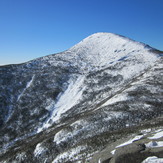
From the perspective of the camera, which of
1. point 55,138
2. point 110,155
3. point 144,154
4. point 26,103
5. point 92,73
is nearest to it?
point 144,154

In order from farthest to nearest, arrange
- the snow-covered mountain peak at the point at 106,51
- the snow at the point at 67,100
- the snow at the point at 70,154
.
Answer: the snow-covered mountain peak at the point at 106,51 < the snow at the point at 67,100 < the snow at the point at 70,154

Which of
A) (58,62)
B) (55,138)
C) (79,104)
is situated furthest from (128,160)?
(58,62)

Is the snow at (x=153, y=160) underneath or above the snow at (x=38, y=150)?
above

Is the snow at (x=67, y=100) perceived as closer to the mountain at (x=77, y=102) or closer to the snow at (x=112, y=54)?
the mountain at (x=77, y=102)

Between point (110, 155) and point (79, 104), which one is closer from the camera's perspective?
Result: point (110, 155)

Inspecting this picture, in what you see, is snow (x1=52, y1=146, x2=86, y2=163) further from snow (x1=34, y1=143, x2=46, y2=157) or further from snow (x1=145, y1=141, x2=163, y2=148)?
snow (x1=145, y1=141, x2=163, y2=148)

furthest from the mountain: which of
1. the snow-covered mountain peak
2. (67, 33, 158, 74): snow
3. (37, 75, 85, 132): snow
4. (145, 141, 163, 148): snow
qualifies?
(145, 141, 163, 148): snow

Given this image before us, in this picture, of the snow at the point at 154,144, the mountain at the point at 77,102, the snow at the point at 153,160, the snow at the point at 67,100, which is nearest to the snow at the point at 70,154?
the mountain at the point at 77,102

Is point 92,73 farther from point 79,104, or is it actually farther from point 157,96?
point 157,96

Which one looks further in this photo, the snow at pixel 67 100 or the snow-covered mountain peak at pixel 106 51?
the snow-covered mountain peak at pixel 106 51
